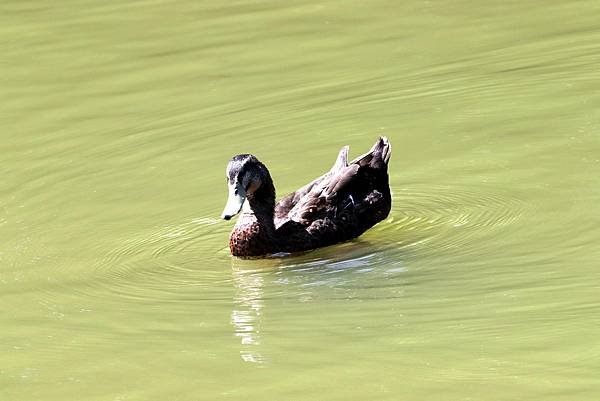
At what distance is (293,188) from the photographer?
12055mm

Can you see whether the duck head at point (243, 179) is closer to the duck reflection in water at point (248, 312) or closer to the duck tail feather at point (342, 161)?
the duck reflection in water at point (248, 312)

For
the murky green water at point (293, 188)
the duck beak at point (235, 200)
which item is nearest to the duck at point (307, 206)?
the duck beak at point (235, 200)

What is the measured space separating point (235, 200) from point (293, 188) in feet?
5.84

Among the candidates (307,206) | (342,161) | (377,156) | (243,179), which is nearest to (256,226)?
(243,179)

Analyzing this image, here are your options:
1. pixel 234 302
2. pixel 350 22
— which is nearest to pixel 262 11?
pixel 350 22

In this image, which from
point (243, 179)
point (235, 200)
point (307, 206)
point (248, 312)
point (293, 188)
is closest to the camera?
point (248, 312)

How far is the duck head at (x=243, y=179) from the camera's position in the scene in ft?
33.9

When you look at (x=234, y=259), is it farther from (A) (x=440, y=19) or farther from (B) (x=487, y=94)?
(A) (x=440, y=19)

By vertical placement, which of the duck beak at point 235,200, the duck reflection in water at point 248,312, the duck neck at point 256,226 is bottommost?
the duck reflection in water at point 248,312

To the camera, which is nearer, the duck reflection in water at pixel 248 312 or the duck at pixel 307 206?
the duck reflection in water at pixel 248 312

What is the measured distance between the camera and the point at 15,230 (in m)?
11.3

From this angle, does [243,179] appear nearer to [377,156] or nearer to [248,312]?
[377,156]

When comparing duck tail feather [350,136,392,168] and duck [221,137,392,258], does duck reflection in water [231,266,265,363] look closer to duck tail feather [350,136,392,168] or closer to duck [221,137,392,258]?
duck [221,137,392,258]

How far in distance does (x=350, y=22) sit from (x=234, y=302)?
26.4ft
